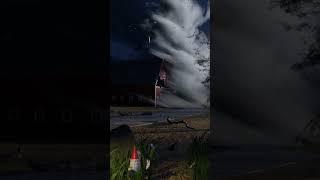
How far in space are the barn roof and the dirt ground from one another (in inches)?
22.8

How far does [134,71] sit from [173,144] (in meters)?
1.03

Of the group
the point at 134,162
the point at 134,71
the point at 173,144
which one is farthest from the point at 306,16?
the point at 134,162

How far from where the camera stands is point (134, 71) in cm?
758

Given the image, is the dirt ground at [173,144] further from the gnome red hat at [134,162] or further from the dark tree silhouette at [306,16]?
the dark tree silhouette at [306,16]

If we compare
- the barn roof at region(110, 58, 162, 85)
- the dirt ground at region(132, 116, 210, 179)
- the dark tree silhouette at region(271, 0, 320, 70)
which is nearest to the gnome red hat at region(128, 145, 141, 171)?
the dirt ground at region(132, 116, 210, 179)

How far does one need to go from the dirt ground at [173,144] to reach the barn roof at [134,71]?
58 centimetres

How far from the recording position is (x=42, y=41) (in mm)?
8102

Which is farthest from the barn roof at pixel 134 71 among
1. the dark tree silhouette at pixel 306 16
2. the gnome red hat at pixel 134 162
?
the dark tree silhouette at pixel 306 16

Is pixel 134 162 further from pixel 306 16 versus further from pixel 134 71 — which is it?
pixel 306 16

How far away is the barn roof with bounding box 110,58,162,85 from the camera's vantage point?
7504mm

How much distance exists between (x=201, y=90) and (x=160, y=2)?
1.17 metres

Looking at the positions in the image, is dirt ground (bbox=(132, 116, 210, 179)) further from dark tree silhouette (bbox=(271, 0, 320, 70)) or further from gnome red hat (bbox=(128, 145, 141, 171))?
dark tree silhouette (bbox=(271, 0, 320, 70))

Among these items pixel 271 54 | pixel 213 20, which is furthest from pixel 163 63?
pixel 271 54

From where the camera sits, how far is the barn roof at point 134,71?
7.50m
